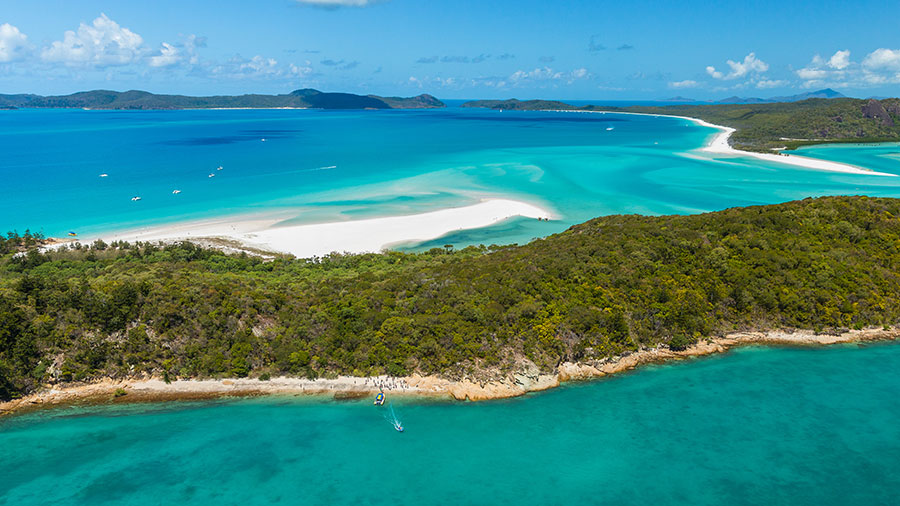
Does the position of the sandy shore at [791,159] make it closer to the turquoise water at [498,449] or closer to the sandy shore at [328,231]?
the sandy shore at [328,231]

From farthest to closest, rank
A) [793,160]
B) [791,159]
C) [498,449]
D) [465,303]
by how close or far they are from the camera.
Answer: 1. [791,159]
2. [793,160]
3. [465,303]
4. [498,449]

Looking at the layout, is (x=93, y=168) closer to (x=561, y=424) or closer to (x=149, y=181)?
(x=149, y=181)

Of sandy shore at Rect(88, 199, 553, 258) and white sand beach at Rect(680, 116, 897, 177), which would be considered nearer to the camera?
sandy shore at Rect(88, 199, 553, 258)

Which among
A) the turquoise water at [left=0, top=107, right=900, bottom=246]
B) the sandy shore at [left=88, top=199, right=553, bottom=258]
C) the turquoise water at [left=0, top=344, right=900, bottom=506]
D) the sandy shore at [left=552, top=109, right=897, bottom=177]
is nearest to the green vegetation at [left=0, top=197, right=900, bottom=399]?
the turquoise water at [left=0, top=344, right=900, bottom=506]

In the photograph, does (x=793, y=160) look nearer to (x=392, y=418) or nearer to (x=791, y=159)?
(x=791, y=159)

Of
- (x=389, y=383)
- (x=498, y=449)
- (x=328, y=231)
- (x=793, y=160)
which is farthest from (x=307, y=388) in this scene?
(x=793, y=160)

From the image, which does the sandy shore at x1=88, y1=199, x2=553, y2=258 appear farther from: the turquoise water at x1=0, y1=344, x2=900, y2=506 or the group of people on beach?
the turquoise water at x1=0, y1=344, x2=900, y2=506

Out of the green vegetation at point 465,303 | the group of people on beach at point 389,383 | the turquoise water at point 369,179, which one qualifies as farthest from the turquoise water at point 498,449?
the turquoise water at point 369,179
